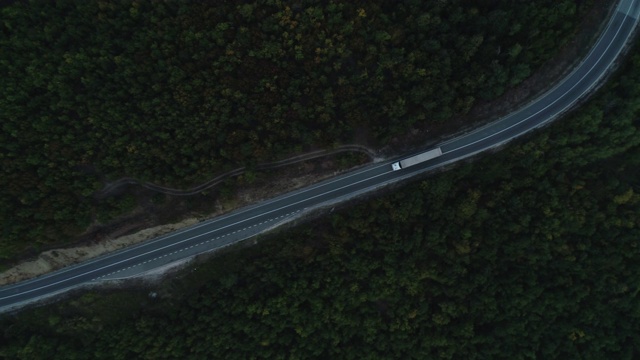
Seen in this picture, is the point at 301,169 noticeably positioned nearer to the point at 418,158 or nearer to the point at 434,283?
the point at 418,158

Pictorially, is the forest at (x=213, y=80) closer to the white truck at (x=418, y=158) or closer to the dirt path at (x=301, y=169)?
the dirt path at (x=301, y=169)

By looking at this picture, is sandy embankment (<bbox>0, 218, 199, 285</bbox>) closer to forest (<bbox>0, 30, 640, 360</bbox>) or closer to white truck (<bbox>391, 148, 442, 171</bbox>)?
forest (<bbox>0, 30, 640, 360</bbox>)

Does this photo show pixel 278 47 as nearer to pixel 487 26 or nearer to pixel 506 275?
pixel 487 26

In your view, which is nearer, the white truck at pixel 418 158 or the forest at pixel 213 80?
the forest at pixel 213 80

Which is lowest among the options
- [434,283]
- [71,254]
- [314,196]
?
[434,283]

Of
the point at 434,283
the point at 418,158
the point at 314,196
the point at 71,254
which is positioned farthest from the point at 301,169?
the point at 71,254

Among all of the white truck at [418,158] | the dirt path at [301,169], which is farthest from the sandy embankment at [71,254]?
the white truck at [418,158]
